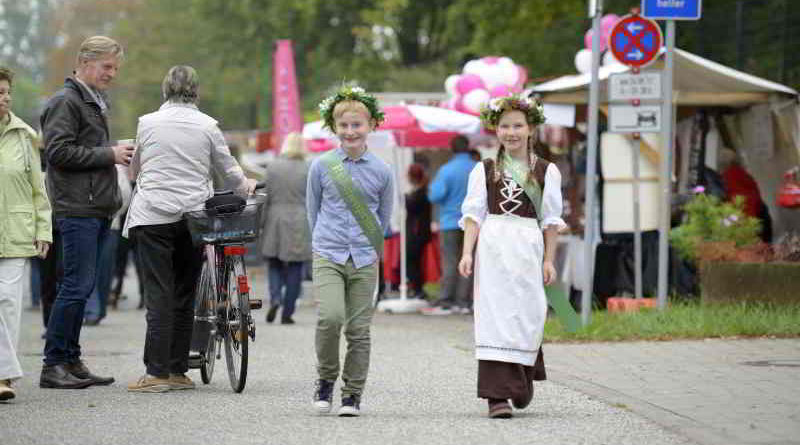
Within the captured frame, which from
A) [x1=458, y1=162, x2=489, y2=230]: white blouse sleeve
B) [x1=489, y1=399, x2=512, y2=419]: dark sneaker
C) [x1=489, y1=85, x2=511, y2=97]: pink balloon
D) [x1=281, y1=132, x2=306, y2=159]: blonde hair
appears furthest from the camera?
[x1=489, y1=85, x2=511, y2=97]: pink balloon

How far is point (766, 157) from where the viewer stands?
55.0ft

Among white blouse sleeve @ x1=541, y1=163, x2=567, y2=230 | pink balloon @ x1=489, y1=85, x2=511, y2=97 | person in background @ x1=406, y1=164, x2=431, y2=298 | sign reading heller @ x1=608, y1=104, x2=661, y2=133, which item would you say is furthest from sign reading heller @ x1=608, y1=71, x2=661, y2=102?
person in background @ x1=406, y1=164, x2=431, y2=298

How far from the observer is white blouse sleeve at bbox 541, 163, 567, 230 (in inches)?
320

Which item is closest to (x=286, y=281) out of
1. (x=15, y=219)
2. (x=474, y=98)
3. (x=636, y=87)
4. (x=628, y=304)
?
(x=628, y=304)

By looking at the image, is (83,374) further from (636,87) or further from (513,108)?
(636,87)

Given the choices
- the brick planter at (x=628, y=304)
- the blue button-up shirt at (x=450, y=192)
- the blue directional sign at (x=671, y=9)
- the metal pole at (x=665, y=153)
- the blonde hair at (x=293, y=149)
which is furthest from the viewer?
the blue button-up shirt at (x=450, y=192)

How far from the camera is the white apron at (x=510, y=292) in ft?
26.1

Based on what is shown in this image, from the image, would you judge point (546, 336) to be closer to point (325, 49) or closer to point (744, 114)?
point (744, 114)

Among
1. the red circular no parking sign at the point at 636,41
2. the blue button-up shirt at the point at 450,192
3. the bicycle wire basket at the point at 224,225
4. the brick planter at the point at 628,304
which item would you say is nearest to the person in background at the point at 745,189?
the brick planter at the point at 628,304

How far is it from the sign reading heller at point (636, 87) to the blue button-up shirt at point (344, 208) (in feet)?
18.3

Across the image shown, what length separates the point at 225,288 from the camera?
9.23m

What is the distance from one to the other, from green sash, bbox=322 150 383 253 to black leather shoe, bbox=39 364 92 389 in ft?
7.48

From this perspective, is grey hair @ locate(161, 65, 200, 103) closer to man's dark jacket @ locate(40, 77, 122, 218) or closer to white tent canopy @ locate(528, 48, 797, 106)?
man's dark jacket @ locate(40, 77, 122, 218)

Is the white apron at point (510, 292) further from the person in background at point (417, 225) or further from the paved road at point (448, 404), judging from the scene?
the person in background at point (417, 225)
